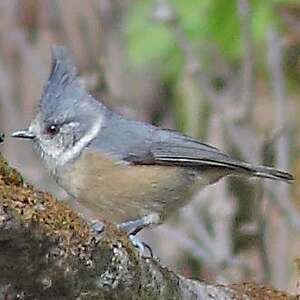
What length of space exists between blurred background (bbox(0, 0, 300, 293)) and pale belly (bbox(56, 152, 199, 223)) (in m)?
0.81

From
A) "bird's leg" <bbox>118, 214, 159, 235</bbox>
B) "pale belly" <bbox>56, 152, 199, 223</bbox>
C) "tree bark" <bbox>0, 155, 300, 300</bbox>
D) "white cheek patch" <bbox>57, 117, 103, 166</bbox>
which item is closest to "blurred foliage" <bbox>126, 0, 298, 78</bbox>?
"white cheek patch" <bbox>57, 117, 103, 166</bbox>

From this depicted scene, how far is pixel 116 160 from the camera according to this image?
9.52 ft

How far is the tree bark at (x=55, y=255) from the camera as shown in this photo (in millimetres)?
1474

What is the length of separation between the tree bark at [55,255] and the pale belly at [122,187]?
1.02 m

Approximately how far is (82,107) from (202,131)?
1.69 m

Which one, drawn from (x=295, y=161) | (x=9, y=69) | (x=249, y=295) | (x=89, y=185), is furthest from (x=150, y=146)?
(x=9, y=69)

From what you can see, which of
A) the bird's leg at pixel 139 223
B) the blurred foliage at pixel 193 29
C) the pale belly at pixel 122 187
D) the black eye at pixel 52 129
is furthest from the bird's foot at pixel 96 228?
the blurred foliage at pixel 193 29

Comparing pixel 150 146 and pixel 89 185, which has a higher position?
pixel 150 146

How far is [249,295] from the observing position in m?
2.19

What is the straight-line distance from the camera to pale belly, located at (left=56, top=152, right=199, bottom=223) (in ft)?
9.29

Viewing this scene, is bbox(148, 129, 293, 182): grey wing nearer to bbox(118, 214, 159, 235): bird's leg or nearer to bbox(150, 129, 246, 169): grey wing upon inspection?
bbox(150, 129, 246, 169): grey wing

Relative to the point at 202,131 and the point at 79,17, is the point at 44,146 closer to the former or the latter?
the point at 202,131

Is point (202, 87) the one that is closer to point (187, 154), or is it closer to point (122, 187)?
point (187, 154)

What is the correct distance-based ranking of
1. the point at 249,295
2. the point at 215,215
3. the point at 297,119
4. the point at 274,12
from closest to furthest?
the point at 249,295
the point at 274,12
the point at 215,215
the point at 297,119
